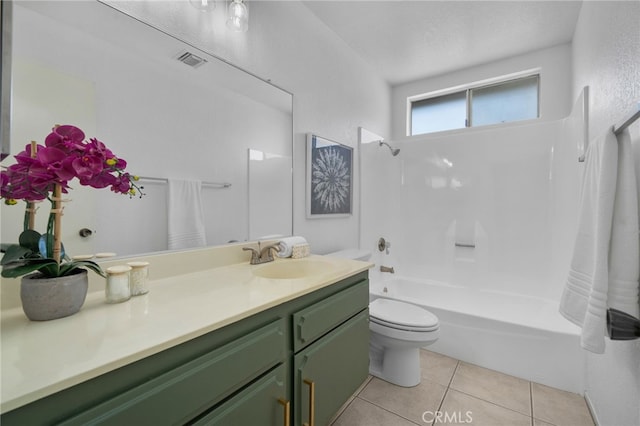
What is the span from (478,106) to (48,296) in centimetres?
353

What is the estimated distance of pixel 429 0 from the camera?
1936 mm

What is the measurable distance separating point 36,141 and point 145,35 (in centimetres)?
62

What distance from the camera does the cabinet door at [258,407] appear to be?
775mm

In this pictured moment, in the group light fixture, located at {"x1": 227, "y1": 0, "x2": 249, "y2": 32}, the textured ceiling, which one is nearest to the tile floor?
light fixture, located at {"x1": 227, "y1": 0, "x2": 249, "y2": 32}

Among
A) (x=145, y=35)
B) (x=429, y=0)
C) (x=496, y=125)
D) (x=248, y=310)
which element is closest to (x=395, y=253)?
(x=496, y=125)

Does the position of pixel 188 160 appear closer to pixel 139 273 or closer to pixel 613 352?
pixel 139 273

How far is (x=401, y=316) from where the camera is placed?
6.06ft

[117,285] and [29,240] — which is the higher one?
[29,240]

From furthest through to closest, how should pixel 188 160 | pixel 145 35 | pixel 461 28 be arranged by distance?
pixel 461 28 → pixel 188 160 → pixel 145 35

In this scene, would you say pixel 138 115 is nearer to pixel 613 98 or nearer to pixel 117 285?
pixel 117 285

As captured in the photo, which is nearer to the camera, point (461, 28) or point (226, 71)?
point (226, 71)

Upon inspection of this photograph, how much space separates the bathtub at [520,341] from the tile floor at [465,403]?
0.08 meters

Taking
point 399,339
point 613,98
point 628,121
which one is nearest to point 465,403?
point 399,339

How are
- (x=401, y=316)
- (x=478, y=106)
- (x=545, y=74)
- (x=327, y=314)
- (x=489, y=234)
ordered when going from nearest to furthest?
(x=327, y=314) < (x=401, y=316) < (x=545, y=74) < (x=489, y=234) < (x=478, y=106)
